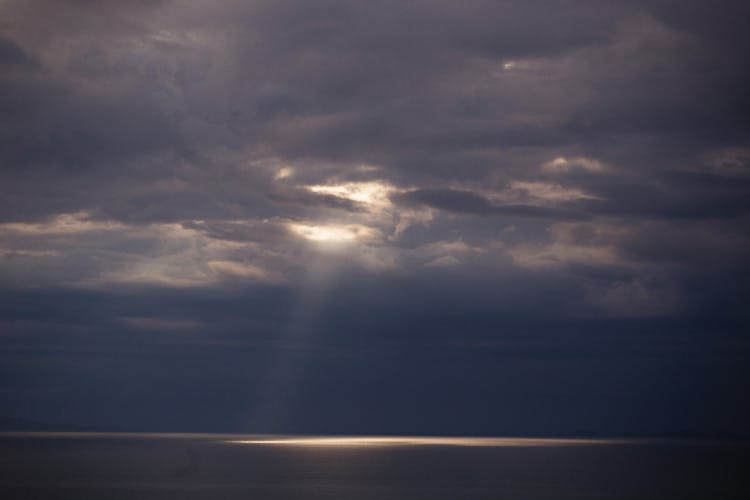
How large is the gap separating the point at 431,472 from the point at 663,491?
5867 centimetres

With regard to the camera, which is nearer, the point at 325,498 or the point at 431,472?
the point at 325,498

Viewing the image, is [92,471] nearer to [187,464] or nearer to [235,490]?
[187,464]

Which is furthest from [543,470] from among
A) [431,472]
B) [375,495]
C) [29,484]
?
[29,484]

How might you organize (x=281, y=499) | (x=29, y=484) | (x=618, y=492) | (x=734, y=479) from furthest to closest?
(x=734, y=479) < (x=29, y=484) < (x=618, y=492) < (x=281, y=499)

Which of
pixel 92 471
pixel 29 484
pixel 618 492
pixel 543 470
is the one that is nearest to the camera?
pixel 618 492

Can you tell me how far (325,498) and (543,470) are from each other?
270 ft

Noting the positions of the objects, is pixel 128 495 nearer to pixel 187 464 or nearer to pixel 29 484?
pixel 29 484

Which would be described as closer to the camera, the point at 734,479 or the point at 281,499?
the point at 281,499

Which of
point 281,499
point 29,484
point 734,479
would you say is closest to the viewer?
point 281,499

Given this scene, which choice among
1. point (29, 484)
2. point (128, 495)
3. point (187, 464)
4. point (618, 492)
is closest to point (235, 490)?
point (128, 495)

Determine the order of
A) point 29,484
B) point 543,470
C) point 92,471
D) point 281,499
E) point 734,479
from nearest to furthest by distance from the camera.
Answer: point 281,499, point 29,484, point 734,479, point 92,471, point 543,470

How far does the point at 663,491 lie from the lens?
11775 cm

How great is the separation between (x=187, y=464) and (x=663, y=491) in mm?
112238

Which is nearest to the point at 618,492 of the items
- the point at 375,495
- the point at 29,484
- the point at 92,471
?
the point at 375,495
